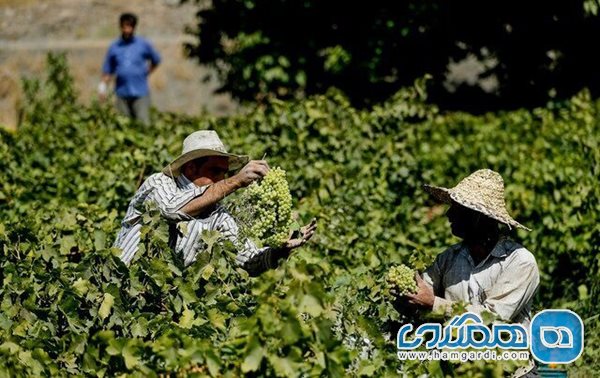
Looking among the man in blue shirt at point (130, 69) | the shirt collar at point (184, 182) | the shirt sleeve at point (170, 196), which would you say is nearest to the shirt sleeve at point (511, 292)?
the shirt sleeve at point (170, 196)

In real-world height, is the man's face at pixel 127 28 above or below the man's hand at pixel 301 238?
below

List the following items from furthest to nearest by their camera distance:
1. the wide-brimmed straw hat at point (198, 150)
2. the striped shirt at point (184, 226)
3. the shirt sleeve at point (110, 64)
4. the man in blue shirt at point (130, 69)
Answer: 1. the shirt sleeve at point (110, 64)
2. the man in blue shirt at point (130, 69)
3. the wide-brimmed straw hat at point (198, 150)
4. the striped shirt at point (184, 226)

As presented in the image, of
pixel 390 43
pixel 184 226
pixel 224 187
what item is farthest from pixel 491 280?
pixel 390 43

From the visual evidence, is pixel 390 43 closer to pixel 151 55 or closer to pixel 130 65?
pixel 151 55

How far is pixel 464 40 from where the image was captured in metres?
13.0

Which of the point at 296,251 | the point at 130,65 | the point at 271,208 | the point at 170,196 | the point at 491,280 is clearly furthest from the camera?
the point at 130,65

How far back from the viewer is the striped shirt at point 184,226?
5.57m

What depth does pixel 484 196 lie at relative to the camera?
17.0 feet

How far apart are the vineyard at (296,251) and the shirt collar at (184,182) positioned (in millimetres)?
404

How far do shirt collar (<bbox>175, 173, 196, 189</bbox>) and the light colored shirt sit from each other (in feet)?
3.81

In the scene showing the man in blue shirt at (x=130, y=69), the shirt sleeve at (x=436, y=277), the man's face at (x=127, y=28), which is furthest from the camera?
the man in blue shirt at (x=130, y=69)

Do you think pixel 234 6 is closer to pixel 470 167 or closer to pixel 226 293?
pixel 470 167

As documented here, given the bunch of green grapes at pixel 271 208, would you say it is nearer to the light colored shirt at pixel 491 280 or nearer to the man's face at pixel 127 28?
the light colored shirt at pixel 491 280

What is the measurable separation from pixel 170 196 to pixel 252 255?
454 mm
